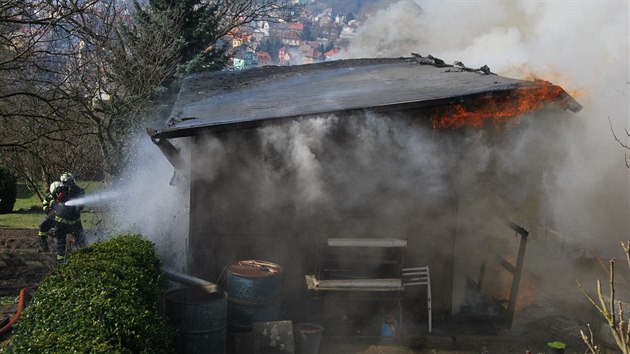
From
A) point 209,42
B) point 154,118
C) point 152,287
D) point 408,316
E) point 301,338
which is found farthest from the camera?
point 209,42

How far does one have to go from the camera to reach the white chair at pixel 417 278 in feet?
30.2

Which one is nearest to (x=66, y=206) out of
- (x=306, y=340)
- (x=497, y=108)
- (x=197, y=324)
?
(x=197, y=324)

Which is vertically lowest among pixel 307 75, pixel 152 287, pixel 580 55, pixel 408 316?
pixel 408 316

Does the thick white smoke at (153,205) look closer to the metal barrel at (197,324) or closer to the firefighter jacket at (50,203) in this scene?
the firefighter jacket at (50,203)

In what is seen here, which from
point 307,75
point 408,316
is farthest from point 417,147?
point 307,75

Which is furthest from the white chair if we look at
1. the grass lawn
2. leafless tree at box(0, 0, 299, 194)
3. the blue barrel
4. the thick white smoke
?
the grass lawn

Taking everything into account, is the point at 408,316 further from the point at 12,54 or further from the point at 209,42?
the point at 209,42

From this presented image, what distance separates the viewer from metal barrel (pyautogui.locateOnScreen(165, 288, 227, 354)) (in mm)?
7344

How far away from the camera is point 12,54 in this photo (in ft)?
43.9

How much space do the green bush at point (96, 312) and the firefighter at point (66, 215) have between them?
4.69m

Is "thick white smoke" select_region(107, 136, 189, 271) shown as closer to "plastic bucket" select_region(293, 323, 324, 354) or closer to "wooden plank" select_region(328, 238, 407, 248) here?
"wooden plank" select_region(328, 238, 407, 248)

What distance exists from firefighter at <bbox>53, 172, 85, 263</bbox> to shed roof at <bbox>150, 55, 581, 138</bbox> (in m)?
2.92

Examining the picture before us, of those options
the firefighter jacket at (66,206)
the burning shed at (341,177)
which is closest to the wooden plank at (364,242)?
the burning shed at (341,177)

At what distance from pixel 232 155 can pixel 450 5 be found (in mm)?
33235
